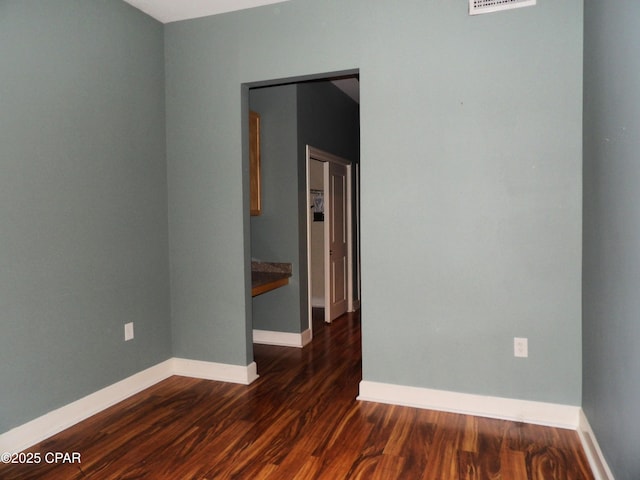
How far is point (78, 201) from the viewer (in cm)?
270

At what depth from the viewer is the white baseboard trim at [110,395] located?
7.80ft

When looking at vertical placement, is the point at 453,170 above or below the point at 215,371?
above

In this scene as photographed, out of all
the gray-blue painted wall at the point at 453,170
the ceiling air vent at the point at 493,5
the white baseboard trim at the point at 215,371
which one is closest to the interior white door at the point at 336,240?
the white baseboard trim at the point at 215,371

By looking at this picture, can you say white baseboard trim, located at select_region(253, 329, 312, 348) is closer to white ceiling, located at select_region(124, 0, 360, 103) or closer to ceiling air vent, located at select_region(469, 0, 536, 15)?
white ceiling, located at select_region(124, 0, 360, 103)

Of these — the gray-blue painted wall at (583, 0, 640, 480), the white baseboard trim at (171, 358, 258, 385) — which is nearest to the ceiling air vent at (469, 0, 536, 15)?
the gray-blue painted wall at (583, 0, 640, 480)

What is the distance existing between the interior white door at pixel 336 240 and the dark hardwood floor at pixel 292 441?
2071mm

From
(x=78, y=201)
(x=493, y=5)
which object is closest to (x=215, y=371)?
(x=78, y=201)

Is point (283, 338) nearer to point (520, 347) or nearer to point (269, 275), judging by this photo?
point (269, 275)

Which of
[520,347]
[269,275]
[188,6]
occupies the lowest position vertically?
[520,347]

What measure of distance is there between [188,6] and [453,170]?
222 cm

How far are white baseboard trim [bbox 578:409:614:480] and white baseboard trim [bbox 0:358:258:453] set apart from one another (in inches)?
86.8

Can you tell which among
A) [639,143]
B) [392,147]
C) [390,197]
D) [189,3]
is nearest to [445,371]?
[390,197]

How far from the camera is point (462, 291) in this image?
2.79 metres

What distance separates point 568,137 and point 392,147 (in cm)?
103
